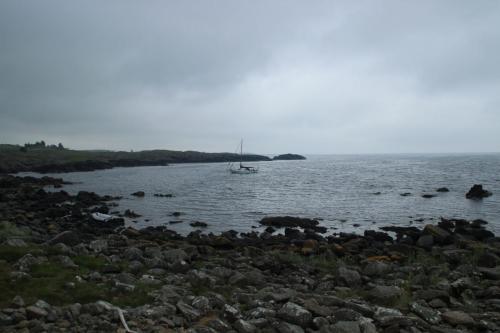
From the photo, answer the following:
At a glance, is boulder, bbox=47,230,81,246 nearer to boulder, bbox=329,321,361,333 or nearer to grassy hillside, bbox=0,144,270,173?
boulder, bbox=329,321,361,333

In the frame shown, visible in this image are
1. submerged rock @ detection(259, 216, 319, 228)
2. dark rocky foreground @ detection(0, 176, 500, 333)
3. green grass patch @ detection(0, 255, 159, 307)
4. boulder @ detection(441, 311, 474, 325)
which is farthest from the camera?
submerged rock @ detection(259, 216, 319, 228)

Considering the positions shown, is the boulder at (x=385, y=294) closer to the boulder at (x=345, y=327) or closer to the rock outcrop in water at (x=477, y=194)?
the boulder at (x=345, y=327)

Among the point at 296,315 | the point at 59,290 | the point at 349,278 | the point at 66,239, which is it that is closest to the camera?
the point at 296,315

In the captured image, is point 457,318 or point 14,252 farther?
point 14,252

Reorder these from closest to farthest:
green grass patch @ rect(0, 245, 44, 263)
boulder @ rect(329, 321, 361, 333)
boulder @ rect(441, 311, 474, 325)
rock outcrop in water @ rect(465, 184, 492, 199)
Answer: boulder @ rect(329, 321, 361, 333), boulder @ rect(441, 311, 474, 325), green grass patch @ rect(0, 245, 44, 263), rock outcrop in water @ rect(465, 184, 492, 199)

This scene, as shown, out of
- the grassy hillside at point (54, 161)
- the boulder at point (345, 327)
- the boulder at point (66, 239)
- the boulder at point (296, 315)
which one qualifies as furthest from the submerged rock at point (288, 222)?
the grassy hillside at point (54, 161)

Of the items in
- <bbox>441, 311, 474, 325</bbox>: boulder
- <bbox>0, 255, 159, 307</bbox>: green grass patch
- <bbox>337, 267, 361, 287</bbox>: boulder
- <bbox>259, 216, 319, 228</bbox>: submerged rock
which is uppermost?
<bbox>0, 255, 159, 307</bbox>: green grass patch

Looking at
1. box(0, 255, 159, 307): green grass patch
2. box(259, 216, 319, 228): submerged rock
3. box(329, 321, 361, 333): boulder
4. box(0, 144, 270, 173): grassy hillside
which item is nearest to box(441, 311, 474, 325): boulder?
box(329, 321, 361, 333): boulder

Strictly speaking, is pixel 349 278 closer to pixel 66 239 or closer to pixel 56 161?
pixel 66 239

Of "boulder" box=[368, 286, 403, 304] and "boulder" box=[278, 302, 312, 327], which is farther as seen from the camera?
"boulder" box=[368, 286, 403, 304]

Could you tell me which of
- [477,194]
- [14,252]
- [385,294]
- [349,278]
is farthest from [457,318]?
[477,194]

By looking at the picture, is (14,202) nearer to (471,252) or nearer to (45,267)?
(45,267)

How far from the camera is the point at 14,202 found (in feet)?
120

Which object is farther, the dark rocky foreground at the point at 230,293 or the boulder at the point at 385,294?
the boulder at the point at 385,294
